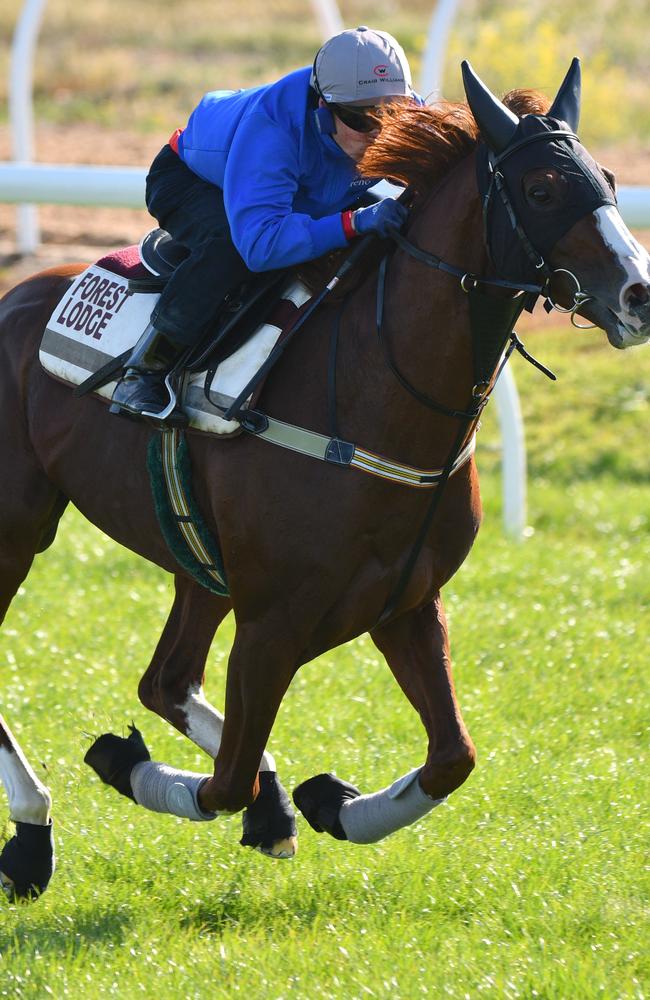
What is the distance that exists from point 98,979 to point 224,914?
54 cm

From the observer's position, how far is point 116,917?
4395 millimetres

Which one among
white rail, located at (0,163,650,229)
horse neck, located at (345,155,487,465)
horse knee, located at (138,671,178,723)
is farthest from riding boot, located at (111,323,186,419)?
white rail, located at (0,163,650,229)

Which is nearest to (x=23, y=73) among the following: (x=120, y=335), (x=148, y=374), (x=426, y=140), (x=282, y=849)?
(x=120, y=335)

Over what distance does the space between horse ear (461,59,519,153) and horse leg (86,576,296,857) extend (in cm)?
206

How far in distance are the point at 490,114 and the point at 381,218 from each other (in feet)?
1.43

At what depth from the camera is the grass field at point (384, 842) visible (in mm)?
4016

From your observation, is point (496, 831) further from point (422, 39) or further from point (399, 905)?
point (422, 39)

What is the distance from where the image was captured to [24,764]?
477cm

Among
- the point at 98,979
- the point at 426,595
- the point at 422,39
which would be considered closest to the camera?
the point at 98,979

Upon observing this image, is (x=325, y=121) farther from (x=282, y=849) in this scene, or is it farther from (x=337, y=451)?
(x=282, y=849)

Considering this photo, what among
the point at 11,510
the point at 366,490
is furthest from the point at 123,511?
the point at 366,490

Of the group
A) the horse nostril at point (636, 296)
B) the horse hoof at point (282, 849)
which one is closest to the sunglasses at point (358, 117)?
the horse nostril at point (636, 296)

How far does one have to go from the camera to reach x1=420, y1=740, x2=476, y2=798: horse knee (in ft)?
14.2

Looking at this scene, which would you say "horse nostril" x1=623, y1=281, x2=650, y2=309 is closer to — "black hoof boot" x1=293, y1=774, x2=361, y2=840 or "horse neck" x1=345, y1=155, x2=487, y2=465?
"horse neck" x1=345, y1=155, x2=487, y2=465
